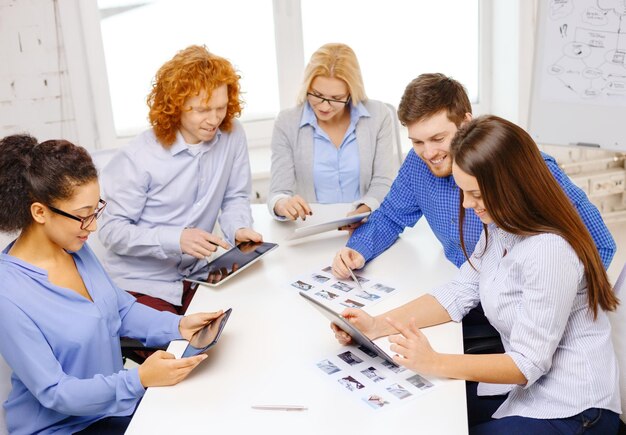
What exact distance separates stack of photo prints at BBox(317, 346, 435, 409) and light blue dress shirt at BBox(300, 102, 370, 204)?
1363 mm

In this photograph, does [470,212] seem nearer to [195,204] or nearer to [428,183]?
[428,183]

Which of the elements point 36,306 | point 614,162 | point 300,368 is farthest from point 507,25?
point 36,306

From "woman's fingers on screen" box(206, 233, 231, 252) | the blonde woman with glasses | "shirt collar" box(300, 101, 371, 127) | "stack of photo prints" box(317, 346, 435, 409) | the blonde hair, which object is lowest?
"stack of photo prints" box(317, 346, 435, 409)

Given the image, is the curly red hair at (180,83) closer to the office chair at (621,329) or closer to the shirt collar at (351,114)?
the shirt collar at (351,114)

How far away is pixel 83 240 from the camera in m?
1.75

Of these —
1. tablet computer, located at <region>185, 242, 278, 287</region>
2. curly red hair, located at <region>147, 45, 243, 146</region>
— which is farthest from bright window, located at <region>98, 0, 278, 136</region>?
tablet computer, located at <region>185, 242, 278, 287</region>

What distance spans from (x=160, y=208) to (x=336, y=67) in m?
0.90

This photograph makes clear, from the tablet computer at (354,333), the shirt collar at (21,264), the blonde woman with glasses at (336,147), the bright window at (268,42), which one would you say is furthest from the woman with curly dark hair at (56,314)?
the bright window at (268,42)

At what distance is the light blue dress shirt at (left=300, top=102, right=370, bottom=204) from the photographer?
2.93 metres

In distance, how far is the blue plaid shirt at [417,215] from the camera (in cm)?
218

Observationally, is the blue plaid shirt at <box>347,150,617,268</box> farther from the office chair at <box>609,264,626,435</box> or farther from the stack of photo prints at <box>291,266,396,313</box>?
the office chair at <box>609,264,626,435</box>

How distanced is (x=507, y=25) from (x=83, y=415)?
3123 mm

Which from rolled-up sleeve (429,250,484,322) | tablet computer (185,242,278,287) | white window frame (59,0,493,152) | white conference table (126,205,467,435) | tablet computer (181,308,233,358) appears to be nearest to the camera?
white conference table (126,205,467,435)

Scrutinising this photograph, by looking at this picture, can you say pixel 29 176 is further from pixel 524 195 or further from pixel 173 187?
pixel 524 195
